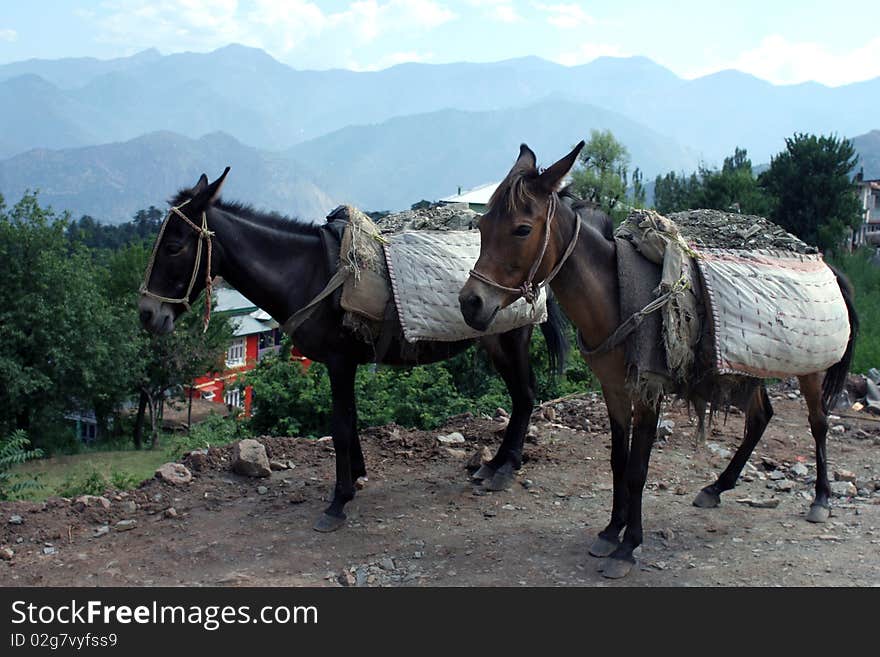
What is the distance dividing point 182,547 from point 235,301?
102 feet

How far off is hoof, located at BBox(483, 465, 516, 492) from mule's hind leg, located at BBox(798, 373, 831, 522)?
216 cm

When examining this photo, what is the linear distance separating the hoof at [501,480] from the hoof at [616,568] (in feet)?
5.29

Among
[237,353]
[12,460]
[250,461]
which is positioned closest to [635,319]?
[250,461]

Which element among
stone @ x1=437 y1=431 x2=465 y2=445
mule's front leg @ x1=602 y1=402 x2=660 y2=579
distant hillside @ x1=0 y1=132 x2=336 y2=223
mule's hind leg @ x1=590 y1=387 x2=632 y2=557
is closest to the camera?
mule's front leg @ x1=602 y1=402 x2=660 y2=579

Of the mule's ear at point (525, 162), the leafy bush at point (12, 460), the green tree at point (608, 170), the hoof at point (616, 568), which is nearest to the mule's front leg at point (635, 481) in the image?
the hoof at point (616, 568)

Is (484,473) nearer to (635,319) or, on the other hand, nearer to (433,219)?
(433,219)

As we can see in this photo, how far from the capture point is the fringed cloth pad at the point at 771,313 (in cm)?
433

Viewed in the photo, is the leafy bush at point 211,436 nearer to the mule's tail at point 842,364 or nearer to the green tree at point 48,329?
the mule's tail at point 842,364

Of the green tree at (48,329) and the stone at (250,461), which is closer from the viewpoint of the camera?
the stone at (250,461)

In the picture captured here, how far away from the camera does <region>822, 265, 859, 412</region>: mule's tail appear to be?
5262 millimetres

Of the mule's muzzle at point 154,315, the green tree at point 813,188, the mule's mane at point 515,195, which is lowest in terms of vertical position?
the mule's muzzle at point 154,315

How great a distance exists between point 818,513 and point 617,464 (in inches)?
62.2

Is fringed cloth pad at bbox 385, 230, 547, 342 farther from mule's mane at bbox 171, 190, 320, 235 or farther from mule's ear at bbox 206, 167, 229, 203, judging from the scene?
mule's ear at bbox 206, 167, 229, 203

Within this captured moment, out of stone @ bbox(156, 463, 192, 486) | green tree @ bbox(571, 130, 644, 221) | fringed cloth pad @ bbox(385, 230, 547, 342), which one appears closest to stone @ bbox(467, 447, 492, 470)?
fringed cloth pad @ bbox(385, 230, 547, 342)
